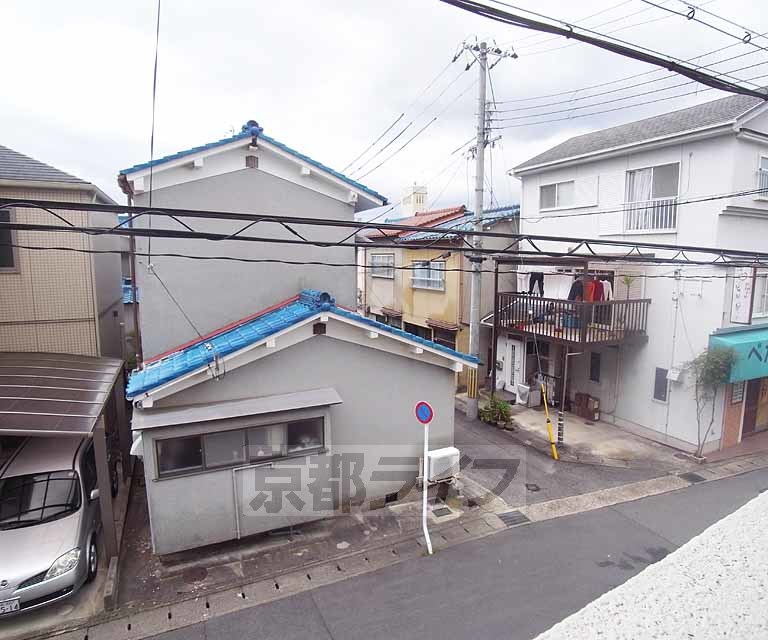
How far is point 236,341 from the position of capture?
8203 mm

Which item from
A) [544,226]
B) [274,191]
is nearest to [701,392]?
[544,226]

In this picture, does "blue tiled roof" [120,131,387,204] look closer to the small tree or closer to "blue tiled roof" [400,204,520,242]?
"blue tiled roof" [400,204,520,242]


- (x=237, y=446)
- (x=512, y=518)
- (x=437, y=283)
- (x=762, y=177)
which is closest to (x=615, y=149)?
(x=762, y=177)

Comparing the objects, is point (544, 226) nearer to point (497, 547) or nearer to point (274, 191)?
point (274, 191)

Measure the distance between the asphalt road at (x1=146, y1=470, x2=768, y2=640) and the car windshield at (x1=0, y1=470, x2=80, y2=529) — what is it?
2.76 meters

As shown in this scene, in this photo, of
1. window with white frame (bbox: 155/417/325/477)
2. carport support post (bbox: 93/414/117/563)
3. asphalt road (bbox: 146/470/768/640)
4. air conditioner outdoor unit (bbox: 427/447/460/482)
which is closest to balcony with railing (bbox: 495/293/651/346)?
asphalt road (bbox: 146/470/768/640)

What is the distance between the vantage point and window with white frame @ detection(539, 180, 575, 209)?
16.3 m

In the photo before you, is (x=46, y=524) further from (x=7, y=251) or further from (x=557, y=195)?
(x=557, y=195)

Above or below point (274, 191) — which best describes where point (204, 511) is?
below

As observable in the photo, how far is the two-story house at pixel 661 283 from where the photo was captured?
12234 mm

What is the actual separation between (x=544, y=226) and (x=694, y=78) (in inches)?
536

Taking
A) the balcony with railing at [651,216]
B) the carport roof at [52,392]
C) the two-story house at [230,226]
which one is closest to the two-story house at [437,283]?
the two-story house at [230,226]

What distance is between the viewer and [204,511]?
7.48 m

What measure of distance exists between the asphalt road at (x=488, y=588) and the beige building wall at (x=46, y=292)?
779 centimetres
